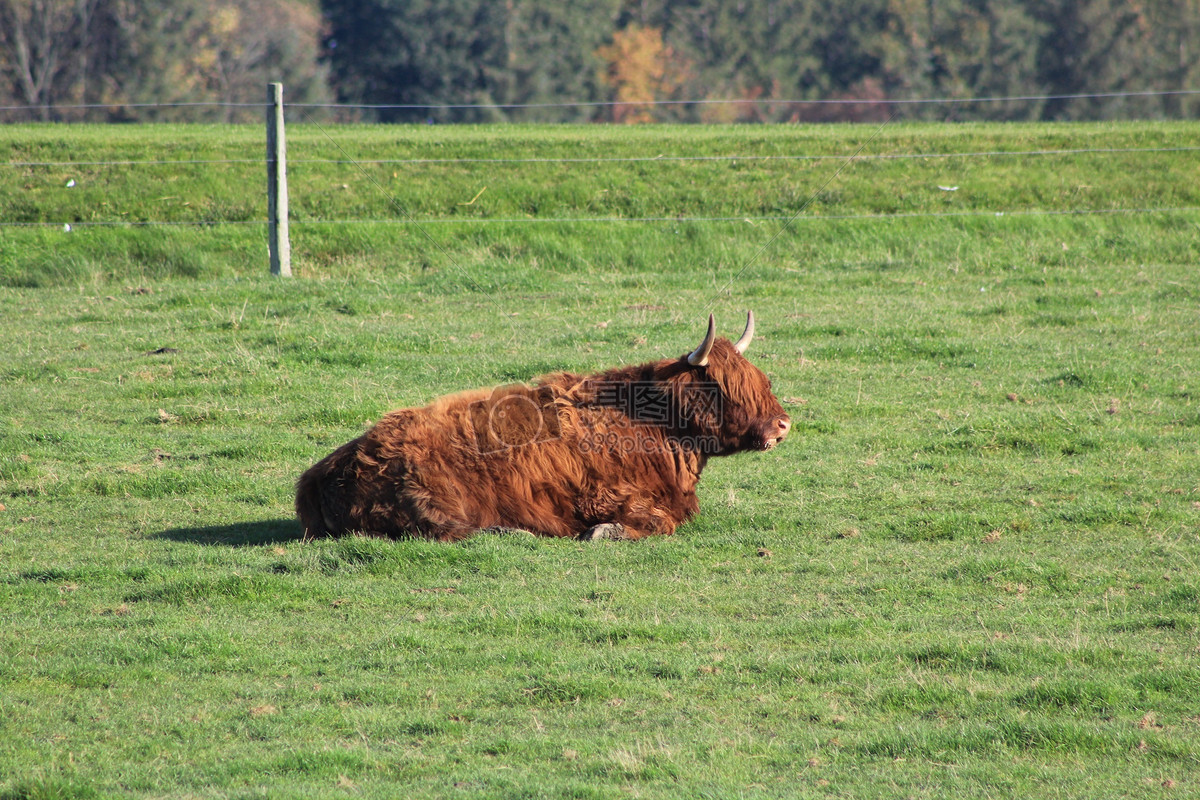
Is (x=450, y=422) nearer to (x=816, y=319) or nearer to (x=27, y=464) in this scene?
(x=27, y=464)

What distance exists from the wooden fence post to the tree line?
34336mm

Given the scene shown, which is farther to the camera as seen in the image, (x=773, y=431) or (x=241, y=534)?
(x=773, y=431)

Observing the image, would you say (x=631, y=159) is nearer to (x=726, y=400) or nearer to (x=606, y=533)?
(x=726, y=400)

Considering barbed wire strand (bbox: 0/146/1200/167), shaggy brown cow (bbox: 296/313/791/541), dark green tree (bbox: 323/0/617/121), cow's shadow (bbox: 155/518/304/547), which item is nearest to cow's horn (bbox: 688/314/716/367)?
shaggy brown cow (bbox: 296/313/791/541)

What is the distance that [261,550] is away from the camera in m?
7.26

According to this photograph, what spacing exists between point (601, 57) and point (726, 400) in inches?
2226

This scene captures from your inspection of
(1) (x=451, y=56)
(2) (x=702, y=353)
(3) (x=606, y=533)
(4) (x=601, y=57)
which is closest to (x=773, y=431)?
(2) (x=702, y=353)

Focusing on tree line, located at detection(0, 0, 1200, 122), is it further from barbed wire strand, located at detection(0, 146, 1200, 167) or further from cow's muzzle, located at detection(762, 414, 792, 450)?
cow's muzzle, located at detection(762, 414, 792, 450)

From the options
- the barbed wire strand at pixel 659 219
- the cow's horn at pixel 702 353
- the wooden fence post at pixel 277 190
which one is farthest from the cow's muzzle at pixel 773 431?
the barbed wire strand at pixel 659 219

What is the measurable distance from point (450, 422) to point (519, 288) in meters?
8.59

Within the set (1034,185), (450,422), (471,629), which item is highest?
(1034,185)

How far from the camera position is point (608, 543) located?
7.54 meters

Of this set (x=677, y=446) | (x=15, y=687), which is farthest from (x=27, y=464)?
(x=677, y=446)

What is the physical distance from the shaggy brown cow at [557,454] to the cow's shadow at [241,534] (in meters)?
0.26
